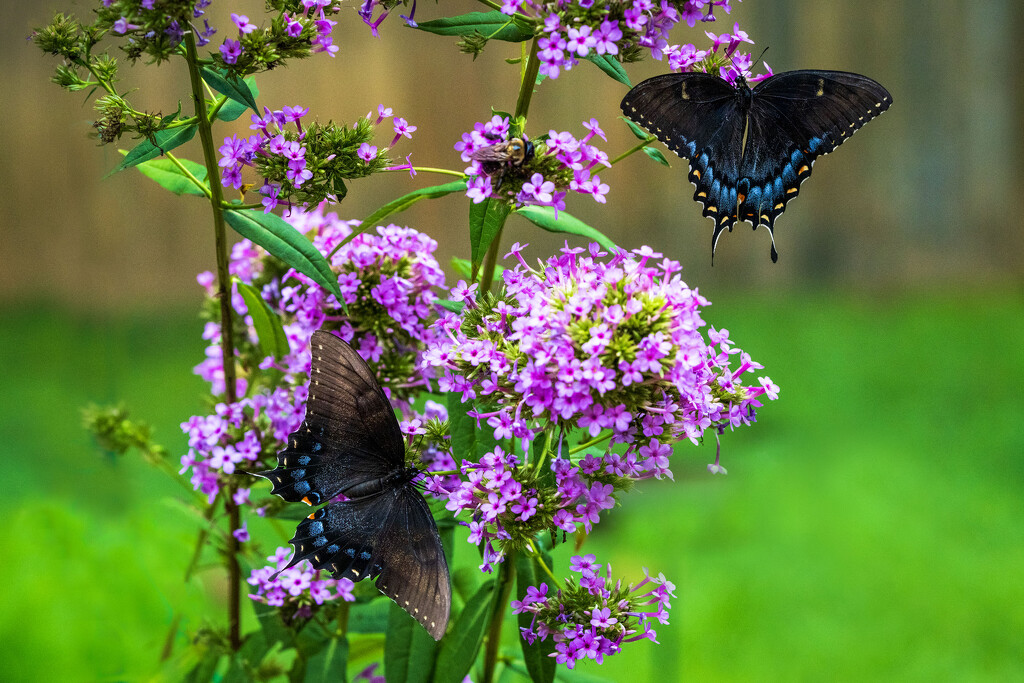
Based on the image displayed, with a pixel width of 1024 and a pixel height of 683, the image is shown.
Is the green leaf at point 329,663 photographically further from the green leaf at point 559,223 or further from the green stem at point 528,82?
the green stem at point 528,82

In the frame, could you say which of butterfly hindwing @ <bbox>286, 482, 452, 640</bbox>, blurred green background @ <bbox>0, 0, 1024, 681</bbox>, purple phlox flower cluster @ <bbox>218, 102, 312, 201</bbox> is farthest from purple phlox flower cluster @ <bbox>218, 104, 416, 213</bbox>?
blurred green background @ <bbox>0, 0, 1024, 681</bbox>

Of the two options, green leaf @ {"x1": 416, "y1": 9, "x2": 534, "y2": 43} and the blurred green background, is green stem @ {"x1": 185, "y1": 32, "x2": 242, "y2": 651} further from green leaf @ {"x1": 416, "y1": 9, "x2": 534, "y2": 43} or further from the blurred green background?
the blurred green background

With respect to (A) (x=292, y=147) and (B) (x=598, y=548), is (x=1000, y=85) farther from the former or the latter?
(A) (x=292, y=147)

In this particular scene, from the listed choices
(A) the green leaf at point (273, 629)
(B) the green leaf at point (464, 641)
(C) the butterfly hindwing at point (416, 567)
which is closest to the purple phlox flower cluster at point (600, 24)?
(C) the butterfly hindwing at point (416, 567)

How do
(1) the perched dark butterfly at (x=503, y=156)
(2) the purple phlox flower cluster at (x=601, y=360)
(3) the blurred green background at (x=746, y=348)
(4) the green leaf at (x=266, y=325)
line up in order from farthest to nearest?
1. (3) the blurred green background at (x=746, y=348)
2. (4) the green leaf at (x=266, y=325)
3. (1) the perched dark butterfly at (x=503, y=156)
4. (2) the purple phlox flower cluster at (x=601, y=360)

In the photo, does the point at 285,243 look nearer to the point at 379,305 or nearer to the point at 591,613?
the point at 379,305

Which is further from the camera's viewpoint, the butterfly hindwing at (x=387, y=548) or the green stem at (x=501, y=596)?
the green stem at (x=501, y=596)

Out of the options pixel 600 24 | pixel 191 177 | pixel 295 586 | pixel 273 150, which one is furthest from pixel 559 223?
pixel 295 586
